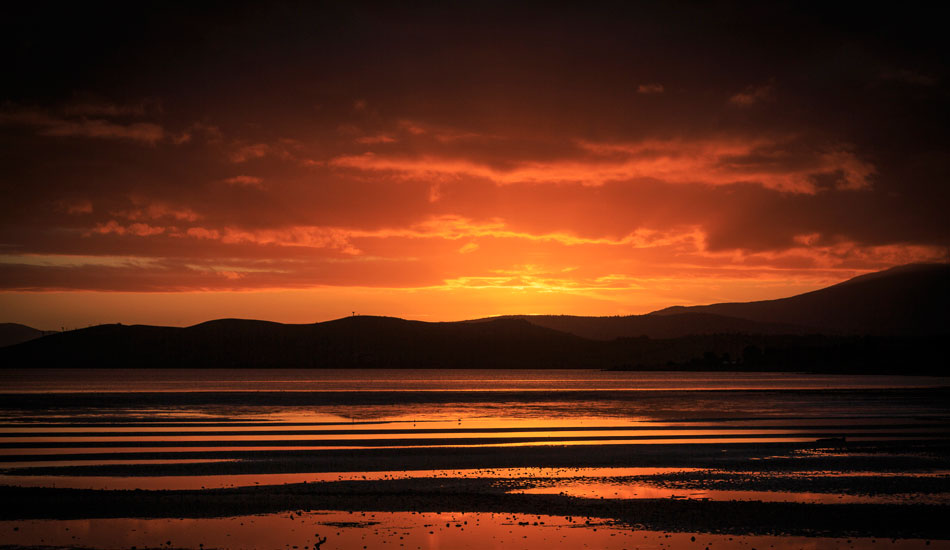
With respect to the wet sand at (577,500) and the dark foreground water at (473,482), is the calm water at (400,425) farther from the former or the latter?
the wet sand at (577,500)

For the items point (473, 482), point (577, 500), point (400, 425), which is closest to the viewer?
point (577, 500)

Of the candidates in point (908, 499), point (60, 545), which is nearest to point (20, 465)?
point (60, 545)

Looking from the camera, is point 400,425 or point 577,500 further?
point 400,425

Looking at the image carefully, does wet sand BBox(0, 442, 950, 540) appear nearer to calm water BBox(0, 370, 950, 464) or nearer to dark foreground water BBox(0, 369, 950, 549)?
dark foreground water BBox(0, 369, 950, 549)

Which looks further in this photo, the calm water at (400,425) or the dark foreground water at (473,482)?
the calm water at (400,425)

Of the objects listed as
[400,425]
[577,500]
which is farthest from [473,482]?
[400,425]

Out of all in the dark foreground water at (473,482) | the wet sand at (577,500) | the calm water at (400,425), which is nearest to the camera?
the dark foreground water at (473,482)

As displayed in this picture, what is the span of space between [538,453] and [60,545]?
76.9ft

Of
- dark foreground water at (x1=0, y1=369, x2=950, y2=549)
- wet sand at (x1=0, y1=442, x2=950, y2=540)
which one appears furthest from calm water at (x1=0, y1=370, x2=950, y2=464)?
wet sand at (x1=0, y1=442, x2=950, y2=540)

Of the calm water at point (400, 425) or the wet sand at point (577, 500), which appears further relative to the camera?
the calm water at point (400, 425)

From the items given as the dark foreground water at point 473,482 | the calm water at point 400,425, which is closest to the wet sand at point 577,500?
the dark foreground water at point 473,482

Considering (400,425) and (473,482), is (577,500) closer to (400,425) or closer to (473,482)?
(473,482)

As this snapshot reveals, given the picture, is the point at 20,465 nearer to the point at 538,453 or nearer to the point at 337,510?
the point at 337,510

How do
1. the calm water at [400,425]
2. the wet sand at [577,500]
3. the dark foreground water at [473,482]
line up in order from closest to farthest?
the dark foreground water at [473,482], the wet sand at [577,500], the calm water at [400,425]
